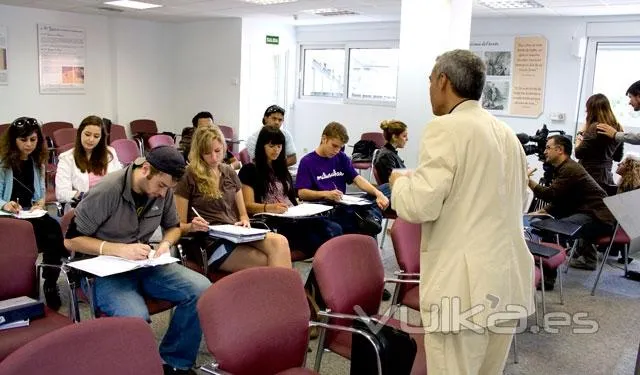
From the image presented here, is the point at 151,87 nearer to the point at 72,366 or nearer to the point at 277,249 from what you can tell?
the point at 277,249

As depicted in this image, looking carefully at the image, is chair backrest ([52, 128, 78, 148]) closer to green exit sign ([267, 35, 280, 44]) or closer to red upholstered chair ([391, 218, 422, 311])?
green exit sign ([267, 35, 280, 44])

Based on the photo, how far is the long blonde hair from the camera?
3.19m

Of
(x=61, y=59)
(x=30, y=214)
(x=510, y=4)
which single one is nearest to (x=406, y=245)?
(x=30, y=214)

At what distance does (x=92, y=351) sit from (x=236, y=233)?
1458 millimetres

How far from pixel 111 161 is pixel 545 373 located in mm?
3137

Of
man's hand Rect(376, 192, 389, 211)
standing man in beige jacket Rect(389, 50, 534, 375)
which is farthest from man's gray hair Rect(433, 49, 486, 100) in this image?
man's hand Rect(376, 192, 389, 211)

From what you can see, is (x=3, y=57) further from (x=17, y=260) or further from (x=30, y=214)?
(x=17, y=260)

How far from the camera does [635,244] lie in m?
3.21

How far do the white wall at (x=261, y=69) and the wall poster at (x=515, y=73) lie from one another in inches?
129

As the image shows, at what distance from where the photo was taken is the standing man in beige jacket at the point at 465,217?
1710 millimetres

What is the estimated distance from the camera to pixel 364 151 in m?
7.29

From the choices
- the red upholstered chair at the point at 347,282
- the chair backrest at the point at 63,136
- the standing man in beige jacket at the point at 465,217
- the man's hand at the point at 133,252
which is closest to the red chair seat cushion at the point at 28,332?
the man's hand at the point at 133,252

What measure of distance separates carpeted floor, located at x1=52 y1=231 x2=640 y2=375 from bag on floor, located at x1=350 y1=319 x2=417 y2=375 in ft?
2.70

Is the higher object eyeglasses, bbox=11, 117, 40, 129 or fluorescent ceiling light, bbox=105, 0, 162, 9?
fluorescent ceiling light, bbox=105, 0, 162, 9
